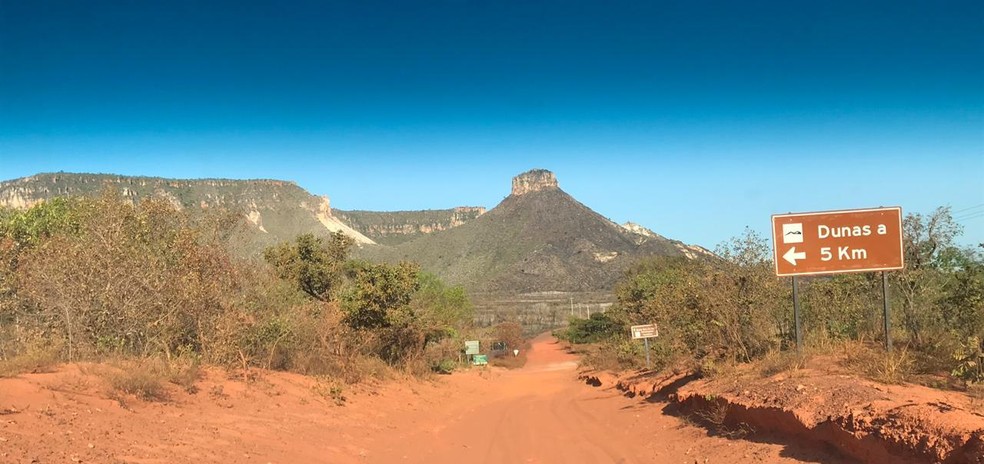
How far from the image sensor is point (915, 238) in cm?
1455

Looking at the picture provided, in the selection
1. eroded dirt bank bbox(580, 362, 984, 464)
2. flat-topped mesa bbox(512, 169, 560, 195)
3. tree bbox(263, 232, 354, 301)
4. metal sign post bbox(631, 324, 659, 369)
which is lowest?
metal sign post bbox(631, 324, 659, 369)

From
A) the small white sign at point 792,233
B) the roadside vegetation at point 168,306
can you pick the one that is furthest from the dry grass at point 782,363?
the roadside vegetation at point 168,306

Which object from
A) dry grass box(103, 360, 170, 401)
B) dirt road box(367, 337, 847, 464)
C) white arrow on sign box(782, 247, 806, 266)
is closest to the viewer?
dirt road box(367, 337, 847, 464)

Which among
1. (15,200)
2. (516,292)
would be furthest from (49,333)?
(15,200)

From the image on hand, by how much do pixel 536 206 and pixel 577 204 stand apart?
7.16 m

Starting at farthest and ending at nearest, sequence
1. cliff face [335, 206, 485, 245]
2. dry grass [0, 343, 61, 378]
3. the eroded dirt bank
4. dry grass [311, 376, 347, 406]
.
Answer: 1. cliff face [335, 206, 485, 245]
2. dry grass [311, 376, 347, 406]
3. dry grass [0, 343, 61, 378]
4. the eroded dirt bank

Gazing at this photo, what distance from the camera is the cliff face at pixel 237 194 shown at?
90.4m

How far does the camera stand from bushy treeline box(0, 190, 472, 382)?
1325cm

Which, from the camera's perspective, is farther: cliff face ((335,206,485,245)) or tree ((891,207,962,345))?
cliff face ((335,206,485,245))

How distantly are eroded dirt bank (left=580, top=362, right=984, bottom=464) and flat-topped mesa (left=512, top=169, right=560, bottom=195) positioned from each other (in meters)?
107

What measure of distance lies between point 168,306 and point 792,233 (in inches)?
525

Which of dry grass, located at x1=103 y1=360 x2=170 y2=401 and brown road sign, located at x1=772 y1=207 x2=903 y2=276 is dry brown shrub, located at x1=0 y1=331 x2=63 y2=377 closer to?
dry grass, located at x1=103 y1=360 x2=170 y2=401

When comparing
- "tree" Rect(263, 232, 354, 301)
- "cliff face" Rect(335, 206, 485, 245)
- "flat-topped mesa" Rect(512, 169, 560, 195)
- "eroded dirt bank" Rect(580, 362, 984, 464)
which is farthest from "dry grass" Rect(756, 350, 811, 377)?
"cliff face" Rect(335, 206, 485, 245)

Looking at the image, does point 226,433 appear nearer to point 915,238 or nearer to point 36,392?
point 36,392
